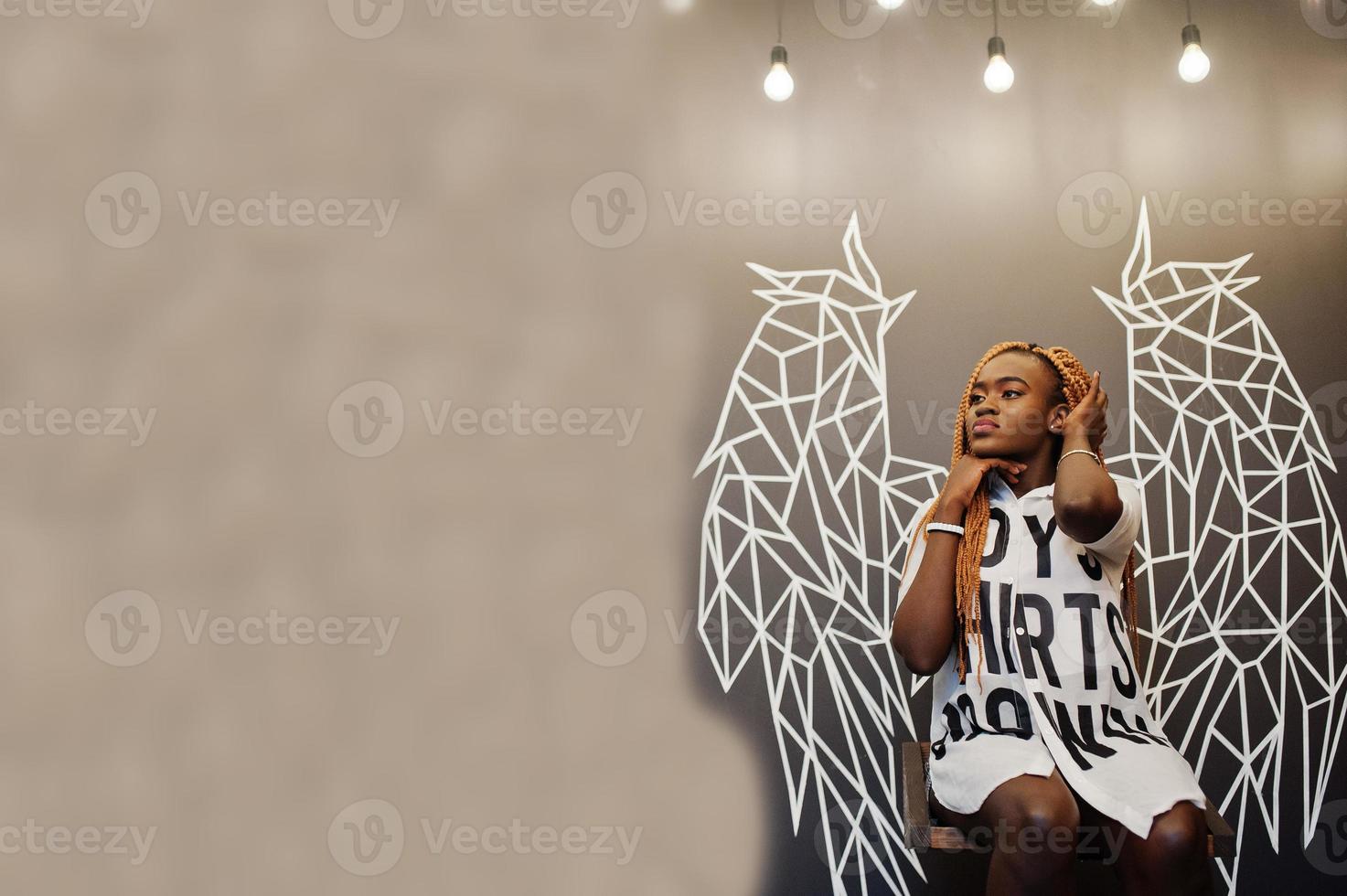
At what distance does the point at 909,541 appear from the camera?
2.54 m

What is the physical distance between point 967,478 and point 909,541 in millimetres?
524

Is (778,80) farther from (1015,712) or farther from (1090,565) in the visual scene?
(1015,712)

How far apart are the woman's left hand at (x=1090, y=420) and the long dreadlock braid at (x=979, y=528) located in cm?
4

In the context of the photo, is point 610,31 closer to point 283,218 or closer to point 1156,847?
point 283,218

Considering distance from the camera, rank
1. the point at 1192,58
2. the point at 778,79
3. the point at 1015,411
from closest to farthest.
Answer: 1. the point at 1015,411
2. the point at 1192,58
3. the point at 778,79

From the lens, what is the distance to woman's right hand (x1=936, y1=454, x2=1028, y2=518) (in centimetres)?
203

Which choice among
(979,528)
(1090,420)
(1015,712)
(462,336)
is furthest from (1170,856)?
(462,336)

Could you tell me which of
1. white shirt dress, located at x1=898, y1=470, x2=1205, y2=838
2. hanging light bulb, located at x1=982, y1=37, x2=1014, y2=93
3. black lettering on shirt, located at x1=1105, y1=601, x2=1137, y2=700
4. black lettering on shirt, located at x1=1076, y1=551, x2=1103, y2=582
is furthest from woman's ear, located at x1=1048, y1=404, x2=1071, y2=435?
hanging light bulb, located at x1=982, y1=37, x2=1014, y2=93

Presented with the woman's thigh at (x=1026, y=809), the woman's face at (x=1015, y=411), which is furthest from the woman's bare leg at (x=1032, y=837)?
the woman's face at (x=1015, y=411)

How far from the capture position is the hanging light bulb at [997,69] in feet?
8.27

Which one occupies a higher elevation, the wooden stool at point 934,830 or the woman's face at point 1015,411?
the woman's face at point 1015,411

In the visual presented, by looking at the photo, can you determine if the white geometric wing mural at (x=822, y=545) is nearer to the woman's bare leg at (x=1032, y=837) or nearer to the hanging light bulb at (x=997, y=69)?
the hanging light bulb at (x=997, y=69)

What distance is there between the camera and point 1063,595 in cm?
197

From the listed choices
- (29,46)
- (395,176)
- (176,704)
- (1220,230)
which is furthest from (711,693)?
(29,46)
